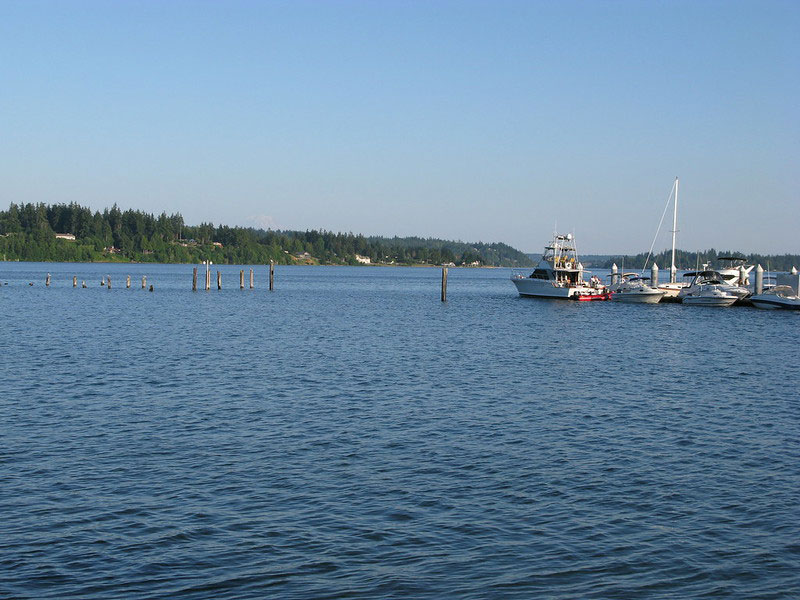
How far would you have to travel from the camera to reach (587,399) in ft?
102

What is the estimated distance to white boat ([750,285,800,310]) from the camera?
89125mm

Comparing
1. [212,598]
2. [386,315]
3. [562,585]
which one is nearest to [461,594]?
[562,585]

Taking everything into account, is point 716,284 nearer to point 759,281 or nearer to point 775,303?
point 759,281

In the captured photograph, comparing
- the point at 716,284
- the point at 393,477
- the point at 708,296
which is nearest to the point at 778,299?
the point at 708,296

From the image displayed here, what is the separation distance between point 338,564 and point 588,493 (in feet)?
21.8

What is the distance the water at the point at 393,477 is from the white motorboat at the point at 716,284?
193 ft

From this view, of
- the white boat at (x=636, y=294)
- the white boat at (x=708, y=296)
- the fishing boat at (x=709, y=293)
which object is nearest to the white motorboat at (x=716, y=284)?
the fishing boat at (x=709, y=293)

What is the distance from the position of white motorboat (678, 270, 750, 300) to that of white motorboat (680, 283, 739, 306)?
749mm

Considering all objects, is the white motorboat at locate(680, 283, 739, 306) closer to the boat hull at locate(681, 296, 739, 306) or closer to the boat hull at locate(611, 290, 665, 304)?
the boat hull at locate(681, 296, 739, 306)

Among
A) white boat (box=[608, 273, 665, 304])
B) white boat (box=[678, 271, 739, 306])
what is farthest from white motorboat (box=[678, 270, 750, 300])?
white boat (box=[608, 273, 665, 304])

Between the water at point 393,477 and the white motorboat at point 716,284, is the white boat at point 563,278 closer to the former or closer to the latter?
the white motorboat at point 716,284

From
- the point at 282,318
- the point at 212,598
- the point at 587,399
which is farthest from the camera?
the point at 282,318

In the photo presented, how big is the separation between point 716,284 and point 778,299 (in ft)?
38.2

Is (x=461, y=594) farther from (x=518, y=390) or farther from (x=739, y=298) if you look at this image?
(x=739, y=298)
